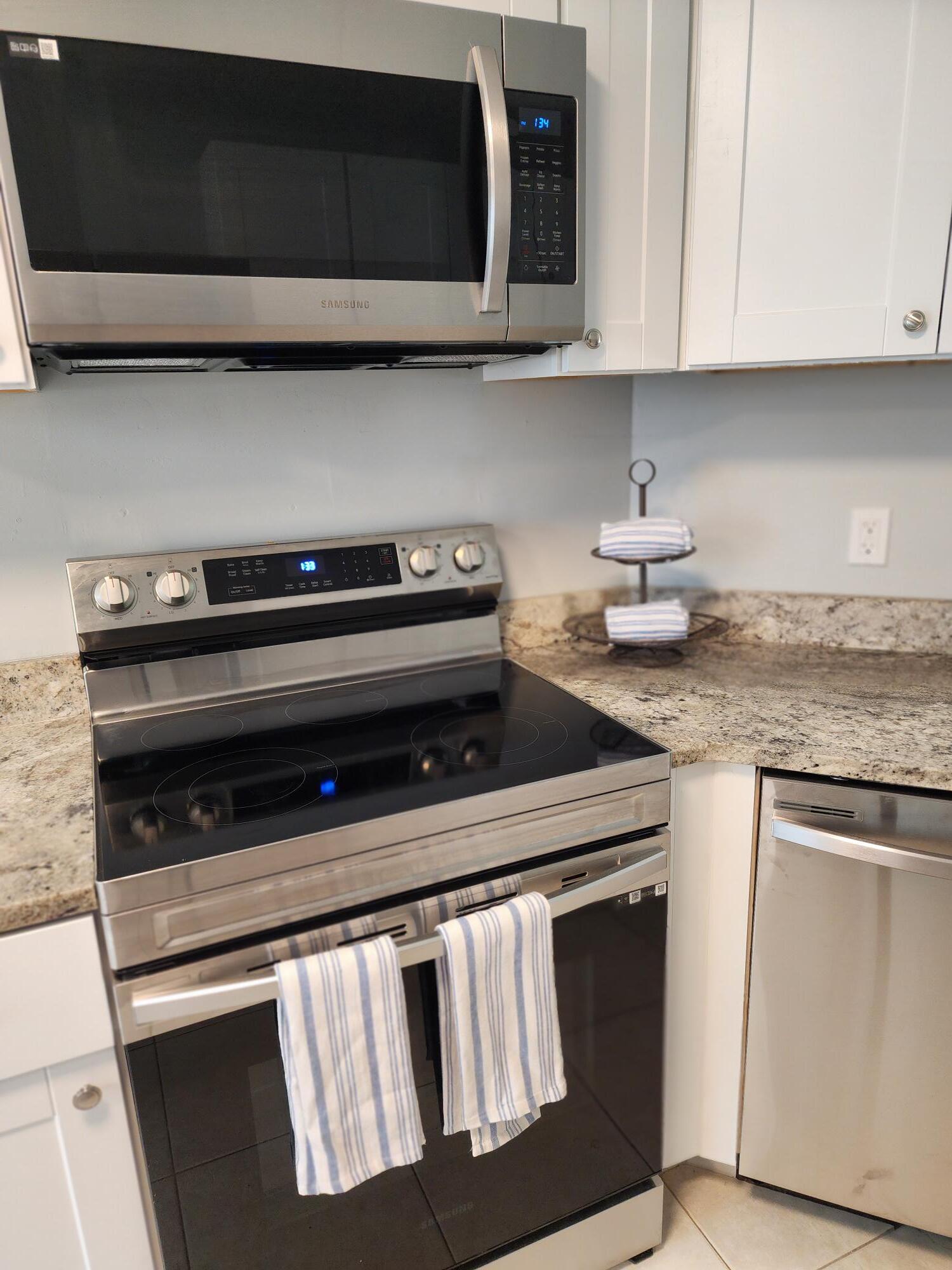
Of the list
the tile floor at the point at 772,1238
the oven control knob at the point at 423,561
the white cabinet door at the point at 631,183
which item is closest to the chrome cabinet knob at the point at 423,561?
the oven control knob at the point at 423,561

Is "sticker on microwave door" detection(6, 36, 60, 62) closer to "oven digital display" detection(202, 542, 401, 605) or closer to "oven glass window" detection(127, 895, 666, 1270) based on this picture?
"oven digital display" detection(202, 542, 401, 605)

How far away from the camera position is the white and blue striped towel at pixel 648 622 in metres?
1.56

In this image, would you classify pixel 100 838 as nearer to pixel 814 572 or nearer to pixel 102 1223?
pixel 102 1223

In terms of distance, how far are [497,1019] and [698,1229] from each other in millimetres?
747

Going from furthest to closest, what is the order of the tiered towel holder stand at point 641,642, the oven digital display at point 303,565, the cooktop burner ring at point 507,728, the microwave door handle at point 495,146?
the tiered towel holder stand at point 641,642
the oven digital display at point 303,565
the cooktop burner ring at point 507,728
the microwave door handle at point 495,146

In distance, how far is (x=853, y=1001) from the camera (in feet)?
4.07

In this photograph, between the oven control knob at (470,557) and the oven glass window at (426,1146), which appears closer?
the oven glass window at (426,1146)

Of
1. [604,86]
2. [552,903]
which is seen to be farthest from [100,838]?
[604,86]

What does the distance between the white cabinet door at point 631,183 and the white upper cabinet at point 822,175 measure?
1.6 inches

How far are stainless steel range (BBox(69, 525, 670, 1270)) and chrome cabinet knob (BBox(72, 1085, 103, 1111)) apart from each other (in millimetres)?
38

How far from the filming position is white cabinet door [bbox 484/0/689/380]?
4.13ft

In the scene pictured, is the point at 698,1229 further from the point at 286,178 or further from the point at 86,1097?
the point at 286,178

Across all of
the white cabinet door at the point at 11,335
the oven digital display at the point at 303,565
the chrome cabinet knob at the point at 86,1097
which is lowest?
the chrome cabinet knob at the point at 86,1097

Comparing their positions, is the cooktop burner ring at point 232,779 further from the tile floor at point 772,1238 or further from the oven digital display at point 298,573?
the tile floor at point 772,1238
